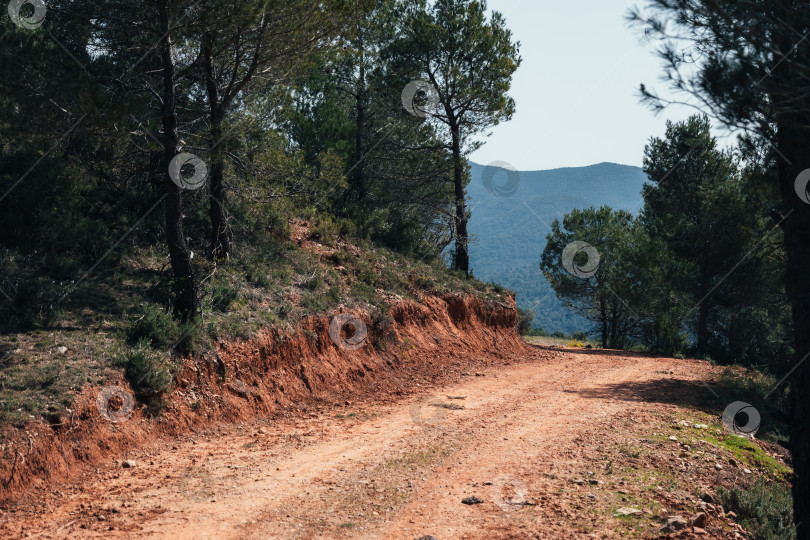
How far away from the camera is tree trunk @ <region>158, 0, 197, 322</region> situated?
9477mm

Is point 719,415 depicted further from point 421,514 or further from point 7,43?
point 7,43

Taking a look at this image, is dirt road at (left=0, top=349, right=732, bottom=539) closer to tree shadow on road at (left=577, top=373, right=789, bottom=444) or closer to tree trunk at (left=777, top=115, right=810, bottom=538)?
tree shadow on road at (left=577, top=373, right=789, bottom=444)

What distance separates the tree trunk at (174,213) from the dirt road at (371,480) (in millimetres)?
2523

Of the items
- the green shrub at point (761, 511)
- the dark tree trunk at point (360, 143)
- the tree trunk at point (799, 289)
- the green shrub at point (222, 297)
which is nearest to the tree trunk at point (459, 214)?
the dark tree trunk at point (360, 143)

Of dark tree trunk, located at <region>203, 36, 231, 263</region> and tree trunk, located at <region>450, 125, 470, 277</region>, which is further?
tree trunk, located at <region>450, 125, 470, 277</region>

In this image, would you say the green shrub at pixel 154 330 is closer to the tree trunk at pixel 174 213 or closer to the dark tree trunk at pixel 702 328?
the tree trunk at pixel 174 213

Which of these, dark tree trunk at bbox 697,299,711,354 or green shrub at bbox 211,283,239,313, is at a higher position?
green shrub at bbox 211,283,239,313

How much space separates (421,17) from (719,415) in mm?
17158

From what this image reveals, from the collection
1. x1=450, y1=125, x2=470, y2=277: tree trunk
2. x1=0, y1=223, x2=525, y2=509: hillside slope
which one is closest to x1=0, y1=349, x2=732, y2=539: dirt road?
x1=0, y1=223, x2=525, y2=509: hillside slope

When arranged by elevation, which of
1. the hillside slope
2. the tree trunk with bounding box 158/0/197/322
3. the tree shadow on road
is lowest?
the tree shadow on road

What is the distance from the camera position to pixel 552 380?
546 inches

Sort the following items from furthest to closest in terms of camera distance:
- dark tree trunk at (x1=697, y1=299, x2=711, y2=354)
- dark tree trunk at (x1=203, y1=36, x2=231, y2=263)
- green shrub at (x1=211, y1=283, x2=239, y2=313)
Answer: dark tree trunk at (x1=697, y1=299, x2=711, y2=354) → dark tree trunk at (x1=203, y1=36, x2=231, y2=263) → green shrub at (x1=211, y1=283, x2=239, y2=313)

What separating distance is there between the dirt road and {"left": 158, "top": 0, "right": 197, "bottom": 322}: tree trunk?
252cm

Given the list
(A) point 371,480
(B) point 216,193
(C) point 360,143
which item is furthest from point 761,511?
(C) point 360,143
